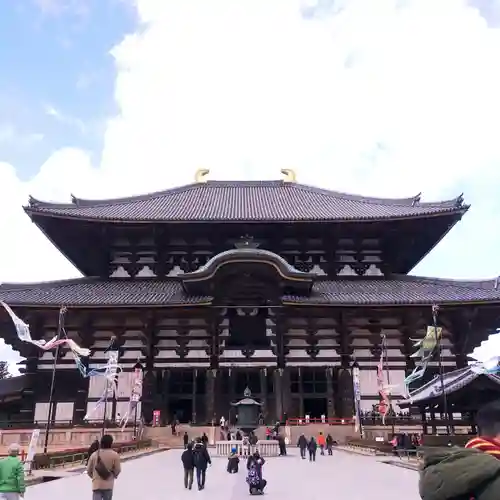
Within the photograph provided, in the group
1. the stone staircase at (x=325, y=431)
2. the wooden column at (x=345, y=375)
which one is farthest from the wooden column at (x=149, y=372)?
the wooden column at (x=345, y=375)

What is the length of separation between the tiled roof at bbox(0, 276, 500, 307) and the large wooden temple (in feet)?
0.37

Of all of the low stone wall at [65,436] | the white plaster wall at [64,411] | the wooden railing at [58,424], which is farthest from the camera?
the white plaster wall at [64,411]

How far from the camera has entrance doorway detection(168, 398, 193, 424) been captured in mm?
29969

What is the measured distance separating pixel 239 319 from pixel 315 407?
22.5 ft

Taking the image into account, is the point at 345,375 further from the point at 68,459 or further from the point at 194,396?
the point at 68,459

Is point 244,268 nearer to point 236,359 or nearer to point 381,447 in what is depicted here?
point 236,359

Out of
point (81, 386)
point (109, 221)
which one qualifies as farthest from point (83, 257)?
point (81, 386)

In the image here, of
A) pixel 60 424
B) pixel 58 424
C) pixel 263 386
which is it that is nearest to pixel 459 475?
Answer: pixel 263 386

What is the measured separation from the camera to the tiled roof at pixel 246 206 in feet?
109

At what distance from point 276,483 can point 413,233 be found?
23917 mm

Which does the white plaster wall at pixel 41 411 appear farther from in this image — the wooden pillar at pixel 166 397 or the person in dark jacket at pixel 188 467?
the person in dark jacket at pixel 188 467

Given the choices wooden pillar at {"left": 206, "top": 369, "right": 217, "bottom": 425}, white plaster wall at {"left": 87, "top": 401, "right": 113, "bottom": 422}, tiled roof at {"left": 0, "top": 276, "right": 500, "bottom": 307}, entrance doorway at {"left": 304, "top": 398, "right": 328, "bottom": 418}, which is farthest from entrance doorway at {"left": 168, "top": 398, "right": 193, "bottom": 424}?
entrance doorway at {"left": 304, "top": 398, "right": 328, "bottom": 418}

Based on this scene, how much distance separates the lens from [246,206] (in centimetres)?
3919

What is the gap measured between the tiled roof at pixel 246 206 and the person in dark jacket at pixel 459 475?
30.1m
